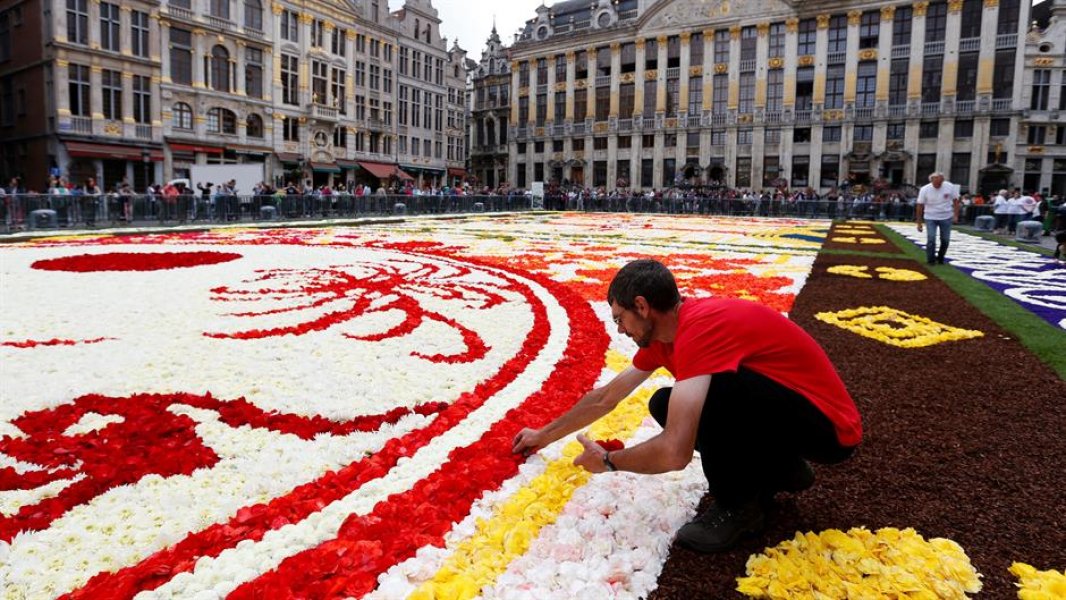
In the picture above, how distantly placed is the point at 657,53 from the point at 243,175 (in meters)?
37.0

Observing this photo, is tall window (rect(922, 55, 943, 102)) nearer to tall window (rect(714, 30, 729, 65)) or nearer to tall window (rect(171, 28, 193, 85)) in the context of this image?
tall window (rect(714, 30, 729, 65))

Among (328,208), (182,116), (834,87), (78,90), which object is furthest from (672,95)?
(78,90)

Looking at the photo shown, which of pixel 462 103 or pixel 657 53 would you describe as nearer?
pixel 657 53

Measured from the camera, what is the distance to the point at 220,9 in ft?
127

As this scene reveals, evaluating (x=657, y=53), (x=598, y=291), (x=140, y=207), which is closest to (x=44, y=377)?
(x=598, y=291)

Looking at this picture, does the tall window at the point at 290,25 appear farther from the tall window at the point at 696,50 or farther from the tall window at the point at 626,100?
the tall window at the point at 696,50

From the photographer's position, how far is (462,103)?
6838 cm

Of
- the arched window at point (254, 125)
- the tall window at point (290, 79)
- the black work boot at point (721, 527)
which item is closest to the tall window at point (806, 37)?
the tall window at point (290, 79)

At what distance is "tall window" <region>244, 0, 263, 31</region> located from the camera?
40.2 m

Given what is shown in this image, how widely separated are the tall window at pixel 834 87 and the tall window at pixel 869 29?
213cm

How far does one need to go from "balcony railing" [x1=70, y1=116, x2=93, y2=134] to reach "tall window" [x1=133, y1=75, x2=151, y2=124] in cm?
236

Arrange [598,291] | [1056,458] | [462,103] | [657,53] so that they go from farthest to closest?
1. [462,103]
2. [657,53]
3. [598,291]
4. [1056,458]

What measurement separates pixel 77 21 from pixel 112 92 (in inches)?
134

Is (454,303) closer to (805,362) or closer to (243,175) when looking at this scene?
(805,362)
